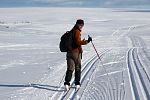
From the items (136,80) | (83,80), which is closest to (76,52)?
(83,80)

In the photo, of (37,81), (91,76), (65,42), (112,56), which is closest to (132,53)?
(112,56)

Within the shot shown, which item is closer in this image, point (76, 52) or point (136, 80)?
point (76, 52)

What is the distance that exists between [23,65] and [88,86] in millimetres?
4806

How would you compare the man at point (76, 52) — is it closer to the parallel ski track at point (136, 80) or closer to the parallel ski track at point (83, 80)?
the parallel ski track at point (83, 80)

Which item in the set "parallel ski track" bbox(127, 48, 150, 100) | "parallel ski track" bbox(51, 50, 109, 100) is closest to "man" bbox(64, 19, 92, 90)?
"parallel ski track" bbox(51, 50, 109, 100)

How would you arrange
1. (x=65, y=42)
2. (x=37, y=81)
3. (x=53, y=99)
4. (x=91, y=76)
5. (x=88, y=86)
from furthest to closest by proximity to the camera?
(x=91, y=76), (x=37, y=81), (x=88, y=86), (x=65, y=42), (x=53, y=99)

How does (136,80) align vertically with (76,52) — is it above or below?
below

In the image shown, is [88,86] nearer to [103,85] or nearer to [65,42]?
[103,85]

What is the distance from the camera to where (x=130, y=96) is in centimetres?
788

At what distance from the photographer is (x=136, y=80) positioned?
390 inches

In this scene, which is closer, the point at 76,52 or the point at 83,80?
the point at 76,52

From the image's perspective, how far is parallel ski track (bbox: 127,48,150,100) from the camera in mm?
7953

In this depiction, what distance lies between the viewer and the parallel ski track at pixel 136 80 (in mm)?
7953

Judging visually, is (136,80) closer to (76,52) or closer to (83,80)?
(83,80)
